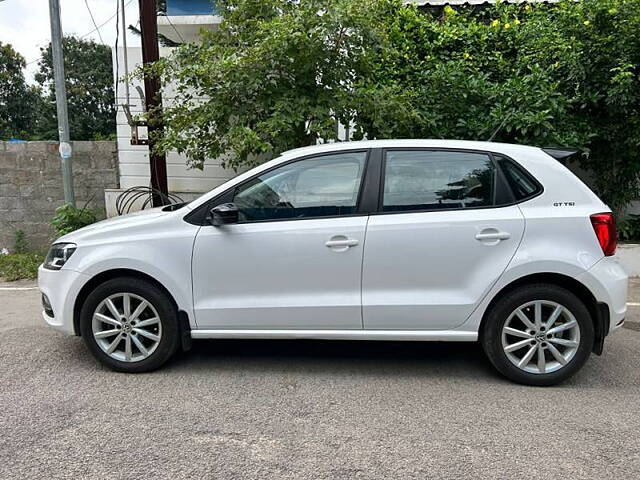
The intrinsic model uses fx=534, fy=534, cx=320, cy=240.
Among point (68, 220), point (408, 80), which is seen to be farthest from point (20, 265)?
point (408, 80)

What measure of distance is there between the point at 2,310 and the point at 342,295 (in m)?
4.33

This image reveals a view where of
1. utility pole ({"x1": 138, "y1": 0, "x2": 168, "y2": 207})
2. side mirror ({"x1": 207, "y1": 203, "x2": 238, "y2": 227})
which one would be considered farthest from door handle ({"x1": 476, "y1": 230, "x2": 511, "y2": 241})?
utility pole ({"x1": 138, "y1": 0, "x2": 168, "y2": 207})

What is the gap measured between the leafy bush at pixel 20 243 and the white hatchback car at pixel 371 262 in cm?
624

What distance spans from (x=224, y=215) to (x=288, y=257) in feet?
1.78

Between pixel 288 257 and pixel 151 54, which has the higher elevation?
pixel 151 54

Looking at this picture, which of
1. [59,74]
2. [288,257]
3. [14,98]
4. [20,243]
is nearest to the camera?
[288,257]

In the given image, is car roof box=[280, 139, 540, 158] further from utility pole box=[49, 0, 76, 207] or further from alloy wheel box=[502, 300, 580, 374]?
utility pole box=[49, 0, 76, 207]

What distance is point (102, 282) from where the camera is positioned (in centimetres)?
396

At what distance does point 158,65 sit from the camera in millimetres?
6402

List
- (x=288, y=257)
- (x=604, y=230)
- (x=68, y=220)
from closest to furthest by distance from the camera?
1. (x=604, y=230)
2. (x=288, y=257)
3. (x=68, y=220)

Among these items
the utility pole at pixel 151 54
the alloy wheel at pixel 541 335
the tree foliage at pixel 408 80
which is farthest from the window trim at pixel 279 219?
the utility pole at pixel 151 54

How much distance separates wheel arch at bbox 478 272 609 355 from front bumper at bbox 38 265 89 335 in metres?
2.96

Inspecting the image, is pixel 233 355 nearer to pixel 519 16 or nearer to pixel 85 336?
pixel 85 336

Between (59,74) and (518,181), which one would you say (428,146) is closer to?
(518,181)
